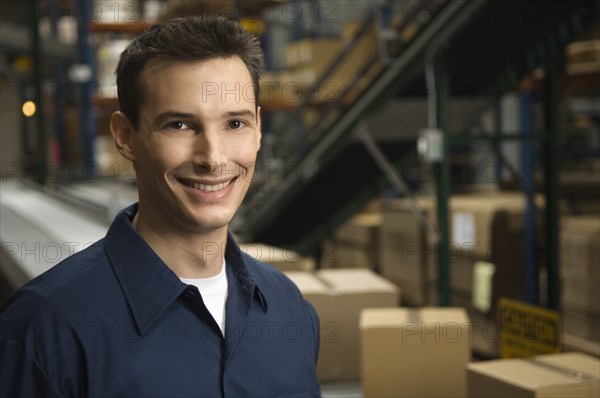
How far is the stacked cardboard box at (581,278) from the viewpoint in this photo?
4.02 m

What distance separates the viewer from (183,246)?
1.52m

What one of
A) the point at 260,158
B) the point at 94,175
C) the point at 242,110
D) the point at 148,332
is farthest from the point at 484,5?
the point at 94,175

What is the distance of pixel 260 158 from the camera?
739 cm

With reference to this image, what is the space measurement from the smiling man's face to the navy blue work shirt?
4.4 inches

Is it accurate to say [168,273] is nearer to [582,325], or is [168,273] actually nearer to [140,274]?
[140,274]

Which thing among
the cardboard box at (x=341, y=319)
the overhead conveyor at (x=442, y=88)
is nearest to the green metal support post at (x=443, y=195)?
the overhead conveyor at (x=442, y=88)

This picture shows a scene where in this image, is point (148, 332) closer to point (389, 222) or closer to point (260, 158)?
point (389, 222)

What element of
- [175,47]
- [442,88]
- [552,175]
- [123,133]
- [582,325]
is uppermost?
[442,88]

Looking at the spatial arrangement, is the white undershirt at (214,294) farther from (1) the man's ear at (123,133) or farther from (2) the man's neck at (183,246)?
(1) the man's ear at (123,133)

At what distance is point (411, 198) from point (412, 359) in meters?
1.83

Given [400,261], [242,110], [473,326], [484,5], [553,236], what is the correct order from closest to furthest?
1. [242,110]
2. [484,5]
3. [553,236]
4. [473,326]
5. [400,261]

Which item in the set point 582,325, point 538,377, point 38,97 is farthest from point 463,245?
point 38,97

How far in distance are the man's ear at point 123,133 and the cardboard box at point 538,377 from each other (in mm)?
1405

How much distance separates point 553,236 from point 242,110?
3.38 meters
